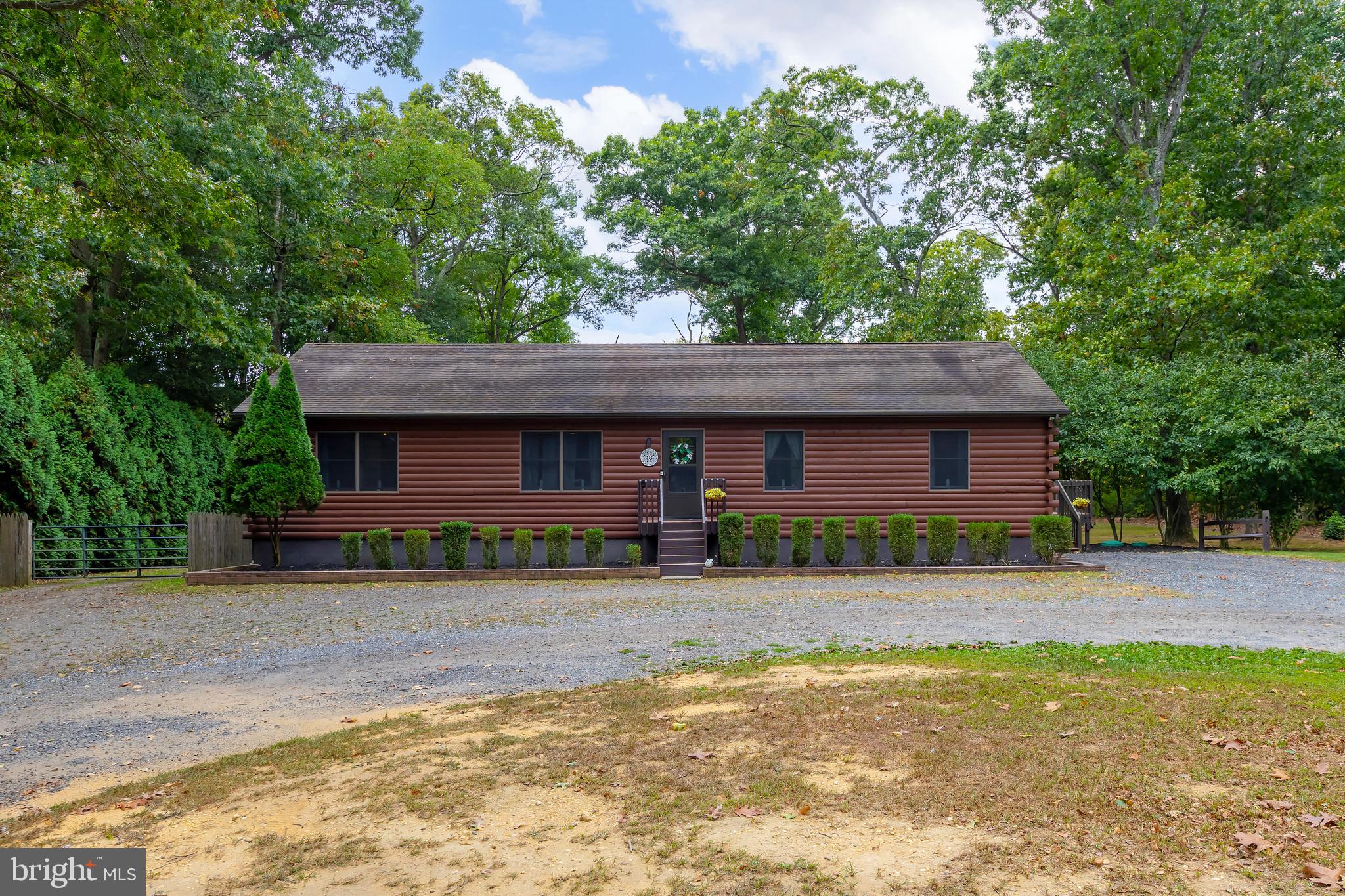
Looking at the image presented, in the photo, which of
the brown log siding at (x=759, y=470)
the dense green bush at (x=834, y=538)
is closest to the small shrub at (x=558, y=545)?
the brown log siding at (x=759, y=470)

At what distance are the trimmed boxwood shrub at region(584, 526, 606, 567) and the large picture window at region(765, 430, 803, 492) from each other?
3.55 m

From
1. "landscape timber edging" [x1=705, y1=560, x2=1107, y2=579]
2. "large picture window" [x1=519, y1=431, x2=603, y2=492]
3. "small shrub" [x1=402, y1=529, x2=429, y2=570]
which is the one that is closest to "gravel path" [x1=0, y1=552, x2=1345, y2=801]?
"landscape timber edging" [x1=705, y1=560, x2=1107, y2=579]

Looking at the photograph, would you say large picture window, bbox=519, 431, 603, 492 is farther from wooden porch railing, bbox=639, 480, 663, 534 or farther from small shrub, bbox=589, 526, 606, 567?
small shrub, bbox=589, 526, 606, 567

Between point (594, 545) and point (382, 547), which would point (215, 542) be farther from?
point (594, 545)

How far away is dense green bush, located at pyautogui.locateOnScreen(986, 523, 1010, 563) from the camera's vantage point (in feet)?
54.6

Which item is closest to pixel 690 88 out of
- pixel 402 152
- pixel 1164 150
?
pixel 402 152

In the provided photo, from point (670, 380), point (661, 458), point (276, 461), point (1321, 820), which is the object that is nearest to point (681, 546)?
point (661, 458)

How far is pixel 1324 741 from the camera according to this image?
4906mm

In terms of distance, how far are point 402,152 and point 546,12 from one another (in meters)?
7.18

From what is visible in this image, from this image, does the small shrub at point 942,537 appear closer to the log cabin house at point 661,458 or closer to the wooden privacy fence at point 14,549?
the log cabin house at point 661,458

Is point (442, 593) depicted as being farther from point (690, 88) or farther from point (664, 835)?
point (690, 88)

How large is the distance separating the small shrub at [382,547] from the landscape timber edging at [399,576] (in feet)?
1.37

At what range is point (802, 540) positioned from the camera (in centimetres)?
1650

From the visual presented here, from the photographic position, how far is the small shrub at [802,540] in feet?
54.1
